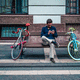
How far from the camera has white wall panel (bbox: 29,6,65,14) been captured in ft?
30.3

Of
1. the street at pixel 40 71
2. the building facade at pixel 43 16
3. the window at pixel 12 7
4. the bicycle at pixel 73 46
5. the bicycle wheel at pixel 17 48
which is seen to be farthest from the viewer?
the window at pixel 12 7

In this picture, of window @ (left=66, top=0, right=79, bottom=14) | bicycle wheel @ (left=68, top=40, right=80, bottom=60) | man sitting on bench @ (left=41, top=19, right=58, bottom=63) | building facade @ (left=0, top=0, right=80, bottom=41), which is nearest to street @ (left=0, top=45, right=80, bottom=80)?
bicycle wheel @ (left=68, top=40, right=80, bottom=60)

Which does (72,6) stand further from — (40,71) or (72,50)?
(40,71)

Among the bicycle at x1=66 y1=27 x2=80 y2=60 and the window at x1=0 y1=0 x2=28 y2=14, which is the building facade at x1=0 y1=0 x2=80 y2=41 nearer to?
the window at x1=0 y1=0 x2=28 y2=14

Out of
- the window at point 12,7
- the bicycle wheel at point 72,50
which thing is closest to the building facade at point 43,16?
the window at point 12,7

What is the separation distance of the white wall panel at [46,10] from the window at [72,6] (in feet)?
2.28

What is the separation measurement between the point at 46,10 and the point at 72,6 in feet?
7.14

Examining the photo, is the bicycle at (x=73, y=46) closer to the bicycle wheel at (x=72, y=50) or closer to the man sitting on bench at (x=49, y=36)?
the bicycle wheel at (x=72, y=50)

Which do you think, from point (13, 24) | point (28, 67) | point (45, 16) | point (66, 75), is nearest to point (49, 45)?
point (28, 67)

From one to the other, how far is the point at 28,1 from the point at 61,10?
2.52 meters

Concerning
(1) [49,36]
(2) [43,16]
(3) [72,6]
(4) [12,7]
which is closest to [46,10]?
(2) [43,16]

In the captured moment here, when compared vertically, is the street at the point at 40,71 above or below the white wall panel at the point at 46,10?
below

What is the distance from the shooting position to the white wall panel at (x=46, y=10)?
923 centimetres

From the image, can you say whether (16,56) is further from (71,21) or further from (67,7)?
(67,7)
